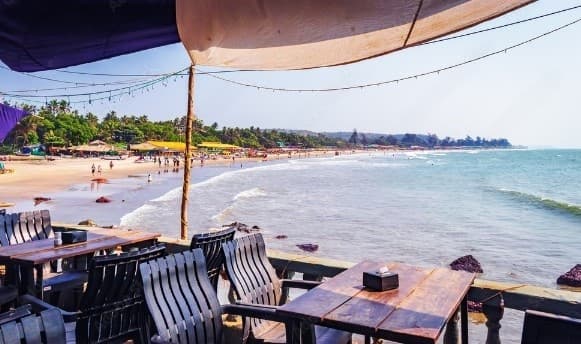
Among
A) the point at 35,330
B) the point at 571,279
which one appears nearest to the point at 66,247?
the point at 35,330

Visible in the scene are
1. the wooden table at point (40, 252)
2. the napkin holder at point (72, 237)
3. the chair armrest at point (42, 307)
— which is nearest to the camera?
the chair armrest at point (42, 307)

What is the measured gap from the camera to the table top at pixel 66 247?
310cm

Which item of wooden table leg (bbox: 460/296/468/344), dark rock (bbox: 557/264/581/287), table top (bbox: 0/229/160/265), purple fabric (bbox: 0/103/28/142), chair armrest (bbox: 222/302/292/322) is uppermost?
purple fabric (bbox: 0/103/28/142)

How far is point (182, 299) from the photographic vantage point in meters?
2.32

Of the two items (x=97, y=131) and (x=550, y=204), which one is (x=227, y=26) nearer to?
(x=550, y=204)

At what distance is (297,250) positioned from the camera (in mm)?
11328

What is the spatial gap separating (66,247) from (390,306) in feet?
8.23

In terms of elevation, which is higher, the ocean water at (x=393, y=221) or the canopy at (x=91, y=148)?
the canopy at (x=91, y=148)

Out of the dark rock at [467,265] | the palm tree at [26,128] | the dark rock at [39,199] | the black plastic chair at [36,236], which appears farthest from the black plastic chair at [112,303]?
the palm tree at [26,128]

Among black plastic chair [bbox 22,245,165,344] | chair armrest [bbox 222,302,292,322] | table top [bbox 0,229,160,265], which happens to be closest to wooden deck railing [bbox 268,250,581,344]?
chair armrest [bbox 222,302,292,322]

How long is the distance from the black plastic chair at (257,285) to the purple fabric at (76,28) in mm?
1264

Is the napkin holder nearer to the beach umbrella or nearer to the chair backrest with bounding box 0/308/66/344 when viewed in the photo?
the beach umbrella

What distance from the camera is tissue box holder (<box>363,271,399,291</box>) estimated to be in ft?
7.57

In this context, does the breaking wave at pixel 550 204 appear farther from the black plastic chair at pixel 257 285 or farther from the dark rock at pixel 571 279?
the black plastic chair at pixel 257 285
